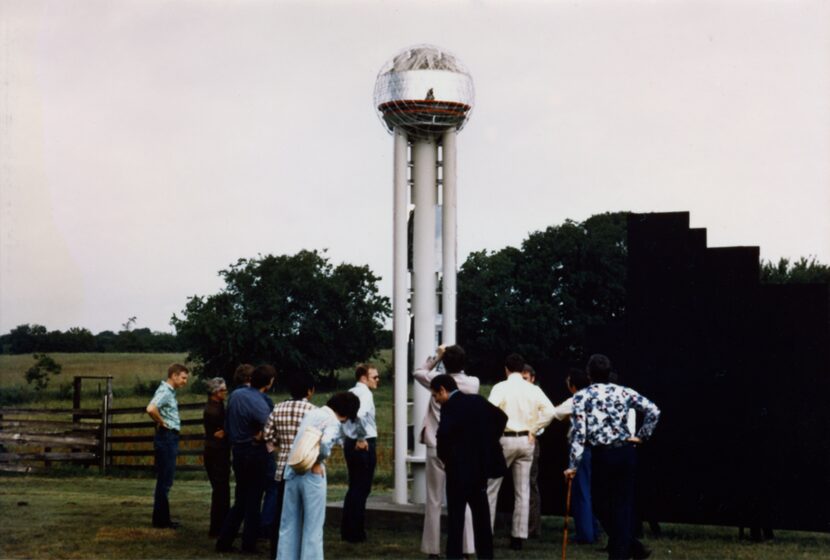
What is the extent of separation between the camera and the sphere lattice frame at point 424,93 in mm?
14047

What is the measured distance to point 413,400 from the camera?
14.2 metres

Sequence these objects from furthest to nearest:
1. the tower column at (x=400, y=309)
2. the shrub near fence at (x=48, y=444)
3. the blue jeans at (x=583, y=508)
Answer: the shrub near fence at (x=48, y=444), the tower column at (x=400, y=309), the blue jeans at (x=583, y=508)

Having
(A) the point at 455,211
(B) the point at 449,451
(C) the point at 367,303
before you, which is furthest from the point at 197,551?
(C) the point at 367,303

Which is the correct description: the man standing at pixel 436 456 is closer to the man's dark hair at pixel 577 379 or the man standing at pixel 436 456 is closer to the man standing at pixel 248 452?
the man's dark hair at pixel 577 379

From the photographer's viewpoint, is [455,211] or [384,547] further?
[455,211]

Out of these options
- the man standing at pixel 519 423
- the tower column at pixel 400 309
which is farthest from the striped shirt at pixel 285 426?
the tower column at pixel 400 309

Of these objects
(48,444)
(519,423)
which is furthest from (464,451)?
(48,444)

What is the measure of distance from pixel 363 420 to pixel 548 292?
4470cm

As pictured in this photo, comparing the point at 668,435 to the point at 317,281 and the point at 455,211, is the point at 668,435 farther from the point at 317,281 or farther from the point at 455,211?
the point at 317,281

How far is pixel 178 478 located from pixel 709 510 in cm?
1310

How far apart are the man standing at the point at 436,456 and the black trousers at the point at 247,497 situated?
1584 millimetres

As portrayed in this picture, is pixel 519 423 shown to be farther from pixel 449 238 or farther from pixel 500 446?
pixel 449 238

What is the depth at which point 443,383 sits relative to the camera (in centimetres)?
1020

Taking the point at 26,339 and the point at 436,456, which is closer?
the point at 436,456
